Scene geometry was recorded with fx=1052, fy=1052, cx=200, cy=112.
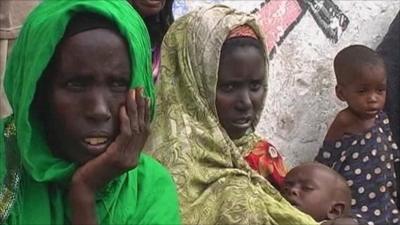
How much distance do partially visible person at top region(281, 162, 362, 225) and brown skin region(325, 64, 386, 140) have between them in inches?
37.2

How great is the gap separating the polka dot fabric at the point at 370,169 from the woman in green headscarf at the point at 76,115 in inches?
82.6

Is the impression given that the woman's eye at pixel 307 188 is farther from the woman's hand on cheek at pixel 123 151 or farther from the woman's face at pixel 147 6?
the woman's hand on cheek at pixel 123 151

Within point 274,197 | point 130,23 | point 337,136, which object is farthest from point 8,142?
point 337,136

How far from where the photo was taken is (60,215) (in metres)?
2.98

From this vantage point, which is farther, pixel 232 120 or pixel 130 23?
pixel 232 120

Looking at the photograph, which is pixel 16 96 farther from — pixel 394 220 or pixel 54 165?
pixel 394 220

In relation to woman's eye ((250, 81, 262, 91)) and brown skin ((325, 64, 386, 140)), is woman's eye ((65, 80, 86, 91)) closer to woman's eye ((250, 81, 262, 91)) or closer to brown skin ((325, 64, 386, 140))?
woman's eye ((250, 81, 262, 91))

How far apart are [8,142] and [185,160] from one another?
0.75 metres

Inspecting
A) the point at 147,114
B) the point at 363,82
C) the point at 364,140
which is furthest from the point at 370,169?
the point at 147,114

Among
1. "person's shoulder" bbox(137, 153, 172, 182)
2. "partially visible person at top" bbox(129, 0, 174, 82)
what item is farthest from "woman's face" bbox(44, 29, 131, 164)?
"partially visible person at top" bbox(129, 0, 174, 82)

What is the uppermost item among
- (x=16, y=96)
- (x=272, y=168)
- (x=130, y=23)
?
(x=130, y=23)

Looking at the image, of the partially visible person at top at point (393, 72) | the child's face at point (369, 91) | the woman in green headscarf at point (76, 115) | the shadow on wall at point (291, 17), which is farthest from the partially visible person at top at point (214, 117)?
the partially visible person at top at point (393, 72)

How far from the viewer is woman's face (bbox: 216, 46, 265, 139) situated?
3.74 m

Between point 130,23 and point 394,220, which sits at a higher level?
point 130,23
